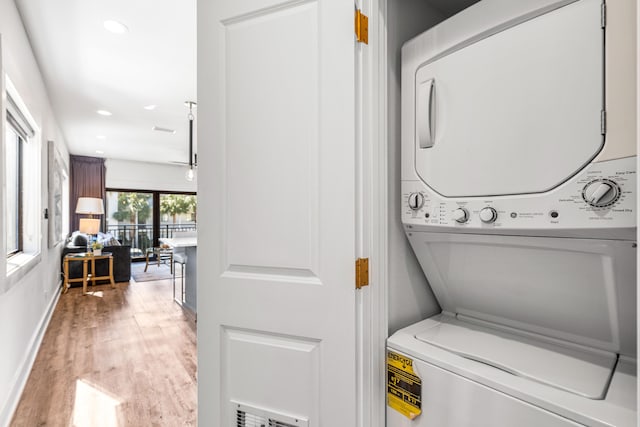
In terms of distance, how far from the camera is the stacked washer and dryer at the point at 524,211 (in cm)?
69

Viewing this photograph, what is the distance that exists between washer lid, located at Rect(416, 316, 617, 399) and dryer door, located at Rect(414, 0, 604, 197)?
0.45 m

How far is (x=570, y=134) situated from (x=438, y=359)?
0.65m

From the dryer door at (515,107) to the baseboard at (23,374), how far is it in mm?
2619

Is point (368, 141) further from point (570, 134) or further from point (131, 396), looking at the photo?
point (131, 396)

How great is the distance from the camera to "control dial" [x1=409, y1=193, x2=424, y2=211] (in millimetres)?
1036

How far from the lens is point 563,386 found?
757mm

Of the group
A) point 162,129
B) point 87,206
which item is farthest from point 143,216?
point 162,129

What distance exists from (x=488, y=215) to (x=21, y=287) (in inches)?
122

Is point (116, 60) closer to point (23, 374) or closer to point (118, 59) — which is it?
point (118, 59)

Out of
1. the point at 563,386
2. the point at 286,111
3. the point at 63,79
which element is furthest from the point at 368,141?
the point at 63,79

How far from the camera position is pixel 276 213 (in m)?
1.08

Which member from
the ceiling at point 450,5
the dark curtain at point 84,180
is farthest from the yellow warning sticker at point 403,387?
the dark curtain at point 84,180

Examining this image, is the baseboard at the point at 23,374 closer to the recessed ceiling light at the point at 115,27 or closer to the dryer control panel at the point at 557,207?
the recessed ceiling light at the point at 115,27

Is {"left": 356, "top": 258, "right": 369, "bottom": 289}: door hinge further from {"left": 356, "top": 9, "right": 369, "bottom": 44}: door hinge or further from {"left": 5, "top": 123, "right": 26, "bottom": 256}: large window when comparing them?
{"left": 5, "top": 123, "right": 26, "bottom": 256}: large window
